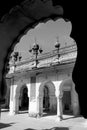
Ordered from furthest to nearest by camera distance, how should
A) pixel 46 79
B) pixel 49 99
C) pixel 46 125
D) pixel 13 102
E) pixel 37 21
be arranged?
pixel 49 99 → pixel 13 102 → pixel 46 79 → pixel 46 125 → pixel 37 21

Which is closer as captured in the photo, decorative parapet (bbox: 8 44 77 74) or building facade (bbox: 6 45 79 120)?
building facade (bbox: 6 45 79 120)

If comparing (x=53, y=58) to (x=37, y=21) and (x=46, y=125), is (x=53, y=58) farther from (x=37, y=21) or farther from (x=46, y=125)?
(x=37, y=21)

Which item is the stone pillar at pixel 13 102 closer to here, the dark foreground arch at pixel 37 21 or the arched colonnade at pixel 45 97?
the arched colonnade at pixel 45 97

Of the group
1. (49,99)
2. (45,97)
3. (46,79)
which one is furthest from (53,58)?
(45,97)

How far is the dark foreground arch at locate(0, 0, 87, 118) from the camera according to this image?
884 mm

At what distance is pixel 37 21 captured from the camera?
149cm

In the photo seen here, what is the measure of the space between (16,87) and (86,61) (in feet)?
59.5

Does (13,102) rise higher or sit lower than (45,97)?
lower

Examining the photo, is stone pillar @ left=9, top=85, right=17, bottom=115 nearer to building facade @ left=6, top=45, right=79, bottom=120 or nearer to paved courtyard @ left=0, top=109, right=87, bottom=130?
building facade @ left=6, top=45, right=79, bottom=120

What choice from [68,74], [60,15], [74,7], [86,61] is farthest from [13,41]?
[68,74]

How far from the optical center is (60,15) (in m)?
1.25

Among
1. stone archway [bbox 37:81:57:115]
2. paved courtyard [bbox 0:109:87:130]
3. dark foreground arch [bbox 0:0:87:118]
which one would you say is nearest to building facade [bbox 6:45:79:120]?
stone archway [bbox 37:81:57:115]

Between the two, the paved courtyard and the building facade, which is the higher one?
the building facade

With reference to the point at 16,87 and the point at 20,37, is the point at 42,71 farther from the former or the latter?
the point at 20,37
